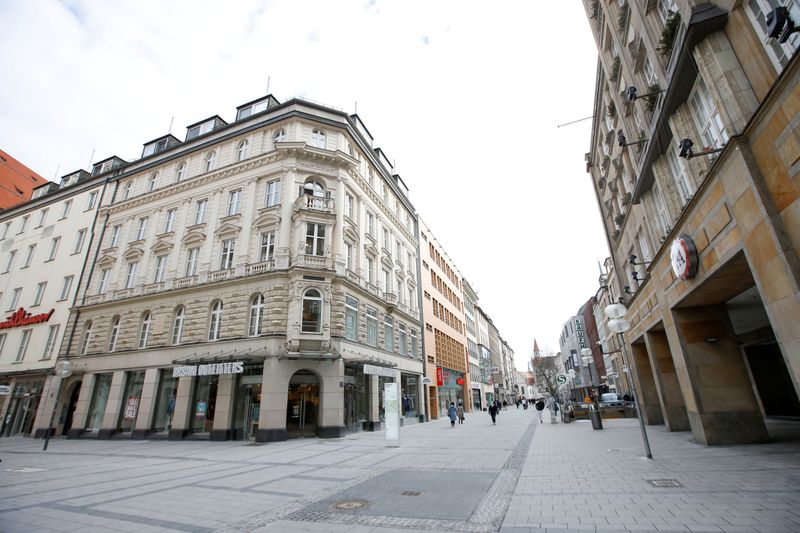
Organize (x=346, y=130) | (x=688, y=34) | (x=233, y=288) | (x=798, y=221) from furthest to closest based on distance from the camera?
(x=346, y=130) < (x=233, y=288) < (x=688, y=34) < (x=798, y=221)

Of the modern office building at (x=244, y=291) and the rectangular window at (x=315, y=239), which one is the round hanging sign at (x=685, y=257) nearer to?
the modern office building at (x=244, y=291)

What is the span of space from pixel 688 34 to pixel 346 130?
21.3m

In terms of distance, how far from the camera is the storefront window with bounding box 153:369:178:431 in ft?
73.9

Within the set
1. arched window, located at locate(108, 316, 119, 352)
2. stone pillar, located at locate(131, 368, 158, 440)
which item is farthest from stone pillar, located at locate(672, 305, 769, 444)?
arched window, located at locate(108, 316, 119, 352)

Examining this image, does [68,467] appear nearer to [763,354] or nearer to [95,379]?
[95,379]

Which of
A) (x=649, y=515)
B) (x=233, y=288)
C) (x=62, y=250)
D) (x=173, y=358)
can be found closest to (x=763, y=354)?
(x=649, y=515)

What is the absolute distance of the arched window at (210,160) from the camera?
2764 centimetres

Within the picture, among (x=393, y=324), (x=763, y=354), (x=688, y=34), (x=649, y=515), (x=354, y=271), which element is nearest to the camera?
(x=649, y=515)

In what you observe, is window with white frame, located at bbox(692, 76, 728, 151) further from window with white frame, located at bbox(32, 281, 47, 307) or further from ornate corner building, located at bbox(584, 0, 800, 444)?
window with white frame, located at bbox(32, 281, 47, 307)

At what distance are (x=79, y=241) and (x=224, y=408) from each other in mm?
23027

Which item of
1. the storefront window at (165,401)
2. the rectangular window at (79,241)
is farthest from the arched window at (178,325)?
the rectangular window at (79,241)

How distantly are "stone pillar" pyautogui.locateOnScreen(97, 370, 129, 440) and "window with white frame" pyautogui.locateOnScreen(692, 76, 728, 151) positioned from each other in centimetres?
3154

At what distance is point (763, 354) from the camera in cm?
2078

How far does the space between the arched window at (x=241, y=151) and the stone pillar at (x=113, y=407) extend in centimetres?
1620
